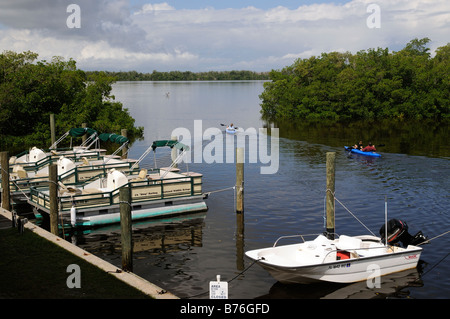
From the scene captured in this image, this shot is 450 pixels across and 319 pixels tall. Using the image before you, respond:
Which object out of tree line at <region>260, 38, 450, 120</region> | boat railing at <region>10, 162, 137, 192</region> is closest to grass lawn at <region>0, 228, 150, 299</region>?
boat railing at <region>10, 162, 137, 192</region>

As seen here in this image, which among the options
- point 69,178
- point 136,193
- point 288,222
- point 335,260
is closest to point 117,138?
point 69,178

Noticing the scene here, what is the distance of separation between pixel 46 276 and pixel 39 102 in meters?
44.0

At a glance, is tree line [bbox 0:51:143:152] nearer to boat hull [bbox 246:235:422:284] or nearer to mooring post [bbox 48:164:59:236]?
mooring post [bbox 48:164:59:236]

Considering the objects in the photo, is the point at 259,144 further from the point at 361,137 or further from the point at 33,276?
the point at 33,276

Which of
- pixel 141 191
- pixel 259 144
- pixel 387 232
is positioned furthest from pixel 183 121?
pixel 387 232

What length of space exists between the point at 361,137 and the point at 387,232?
4514cm

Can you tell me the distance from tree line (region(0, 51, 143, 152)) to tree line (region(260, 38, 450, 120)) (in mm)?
43752

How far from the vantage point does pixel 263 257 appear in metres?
17.3

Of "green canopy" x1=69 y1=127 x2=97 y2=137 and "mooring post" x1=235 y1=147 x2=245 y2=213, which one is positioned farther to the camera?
"green canopy" x1=69 y1=127 x2=97 y2=137

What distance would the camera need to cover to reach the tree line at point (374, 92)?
8744 cm

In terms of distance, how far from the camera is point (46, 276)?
49.8 ft

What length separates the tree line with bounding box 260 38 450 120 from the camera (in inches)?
3442

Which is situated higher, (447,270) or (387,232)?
(387,232)
